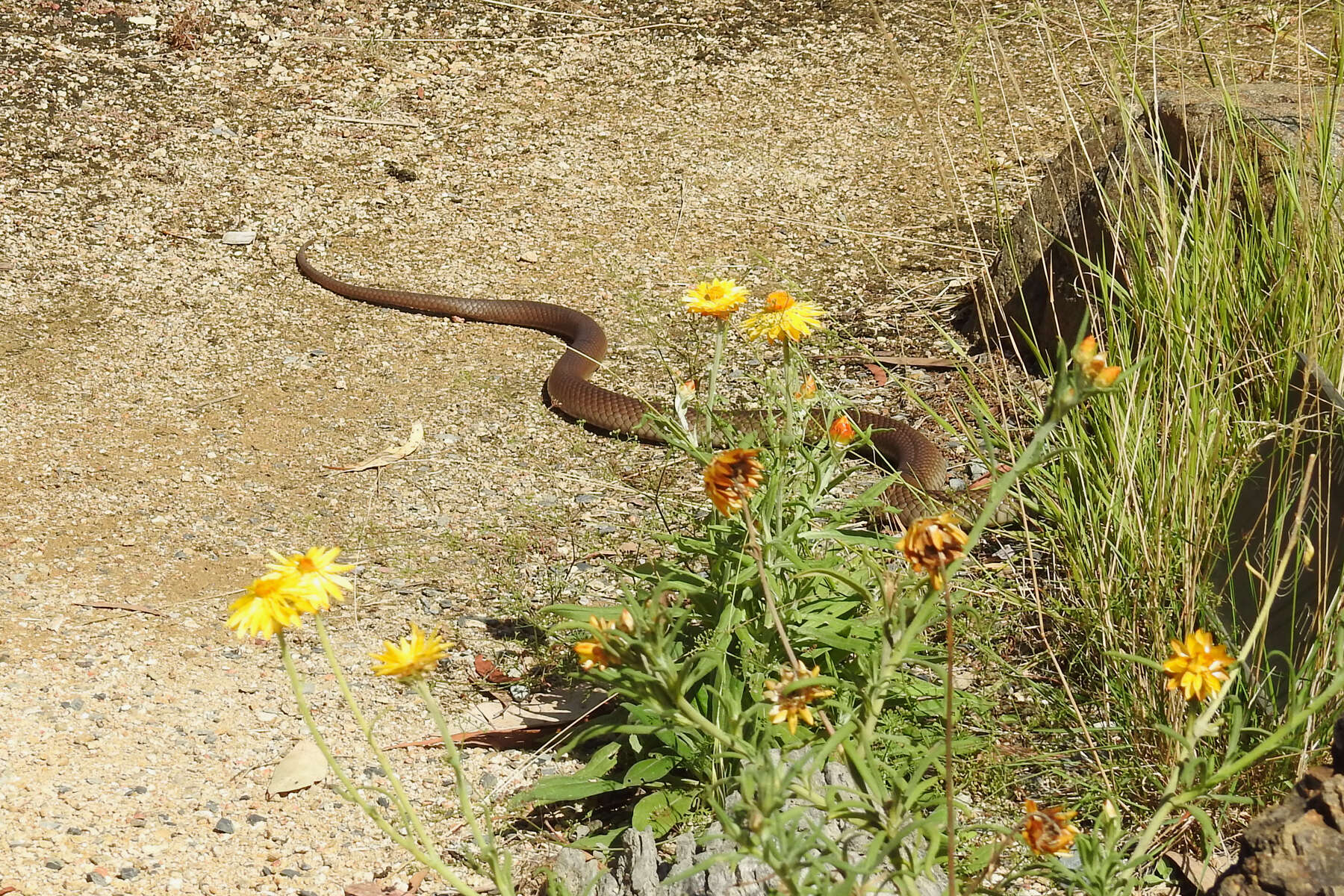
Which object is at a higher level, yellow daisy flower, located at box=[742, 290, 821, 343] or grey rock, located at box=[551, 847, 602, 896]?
yellow daisy flower, located at box=[742, 290, 821, 343]

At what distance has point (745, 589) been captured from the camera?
247cm

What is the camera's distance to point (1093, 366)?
129 cm

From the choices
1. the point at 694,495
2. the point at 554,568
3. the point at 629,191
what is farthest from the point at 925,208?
the point at 554,568

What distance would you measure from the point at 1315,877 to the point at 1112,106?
377cm

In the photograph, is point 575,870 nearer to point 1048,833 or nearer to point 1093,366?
point 1048,833

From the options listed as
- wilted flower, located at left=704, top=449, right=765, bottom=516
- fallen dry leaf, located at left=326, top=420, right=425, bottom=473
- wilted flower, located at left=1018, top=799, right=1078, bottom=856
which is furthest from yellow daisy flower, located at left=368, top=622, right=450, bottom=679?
fallen dry leaf, located at left=326, top=420, right=425, bottom=473

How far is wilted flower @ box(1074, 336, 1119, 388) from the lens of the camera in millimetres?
1290

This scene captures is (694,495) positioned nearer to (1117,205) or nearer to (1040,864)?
(1117,205)

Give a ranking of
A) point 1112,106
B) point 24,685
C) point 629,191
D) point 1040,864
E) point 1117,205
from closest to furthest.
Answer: point 1040,864
point 24,685
point 1117,205
point 1112,106
point 629,191

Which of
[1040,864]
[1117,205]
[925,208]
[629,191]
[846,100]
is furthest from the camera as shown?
[846,100]

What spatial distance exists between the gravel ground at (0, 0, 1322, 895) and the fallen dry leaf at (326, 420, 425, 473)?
0.06 meters

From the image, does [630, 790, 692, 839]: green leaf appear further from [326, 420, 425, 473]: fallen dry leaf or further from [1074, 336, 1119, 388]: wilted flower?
[326, 420, 425, 473]: fallen dry leaf

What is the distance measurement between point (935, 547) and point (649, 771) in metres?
1.26

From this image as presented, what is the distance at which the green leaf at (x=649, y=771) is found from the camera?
2.45m
